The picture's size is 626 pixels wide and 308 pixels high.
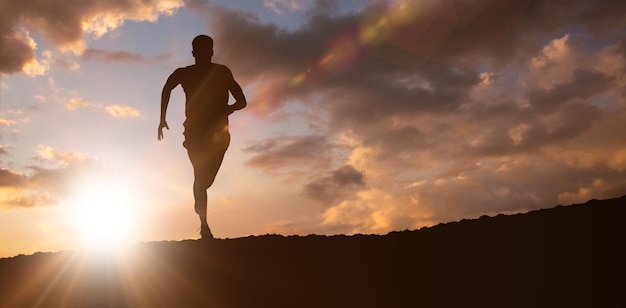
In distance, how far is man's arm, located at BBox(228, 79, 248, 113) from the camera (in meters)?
9.95

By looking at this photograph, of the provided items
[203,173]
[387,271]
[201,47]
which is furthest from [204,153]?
[387,271]

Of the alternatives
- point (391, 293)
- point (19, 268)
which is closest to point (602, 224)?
point (391, 293)

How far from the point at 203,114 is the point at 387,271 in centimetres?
404

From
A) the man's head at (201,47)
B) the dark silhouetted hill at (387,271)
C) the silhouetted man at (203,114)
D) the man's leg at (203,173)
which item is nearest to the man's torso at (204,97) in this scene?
the silhouetted man at (203,114)

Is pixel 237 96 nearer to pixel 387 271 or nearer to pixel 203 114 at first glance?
pixel 203 114

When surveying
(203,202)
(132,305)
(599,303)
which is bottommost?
(599,303)

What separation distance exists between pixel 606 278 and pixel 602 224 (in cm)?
95

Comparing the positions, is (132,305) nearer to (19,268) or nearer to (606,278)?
(19,268)

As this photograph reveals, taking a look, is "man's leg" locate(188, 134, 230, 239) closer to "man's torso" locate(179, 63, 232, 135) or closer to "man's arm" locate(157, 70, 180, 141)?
"man's torso" locate(179, 63, 232, 135)

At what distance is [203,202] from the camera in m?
9.75

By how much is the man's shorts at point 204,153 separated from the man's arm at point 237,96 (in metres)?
→ 0.50

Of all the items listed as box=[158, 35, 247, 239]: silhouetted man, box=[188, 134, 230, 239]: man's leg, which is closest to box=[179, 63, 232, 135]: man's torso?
box=[158, 35, 247, 239]: silhouetted man

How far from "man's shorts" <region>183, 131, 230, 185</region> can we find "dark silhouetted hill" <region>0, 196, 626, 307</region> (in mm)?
1325

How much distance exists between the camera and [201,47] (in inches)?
381
